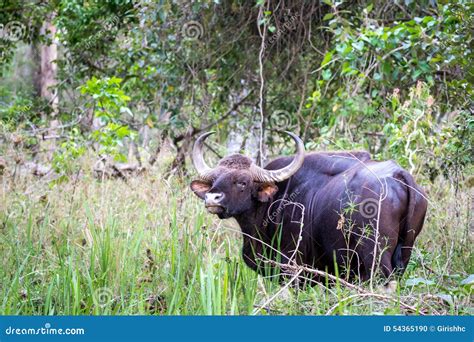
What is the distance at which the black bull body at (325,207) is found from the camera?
493 centimetres

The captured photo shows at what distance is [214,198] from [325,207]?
2.65 feet

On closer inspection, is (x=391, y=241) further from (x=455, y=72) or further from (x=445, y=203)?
(x=455, y=72)

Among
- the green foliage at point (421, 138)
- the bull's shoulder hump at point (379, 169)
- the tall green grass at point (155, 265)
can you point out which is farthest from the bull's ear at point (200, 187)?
the green foliage at point (421, 138)

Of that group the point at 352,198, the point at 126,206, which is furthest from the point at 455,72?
the point at 126,206

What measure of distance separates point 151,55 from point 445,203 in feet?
13.8

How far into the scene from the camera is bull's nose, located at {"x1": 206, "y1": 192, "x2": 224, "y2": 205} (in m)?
5.22

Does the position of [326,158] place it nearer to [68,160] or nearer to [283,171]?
[283,171]

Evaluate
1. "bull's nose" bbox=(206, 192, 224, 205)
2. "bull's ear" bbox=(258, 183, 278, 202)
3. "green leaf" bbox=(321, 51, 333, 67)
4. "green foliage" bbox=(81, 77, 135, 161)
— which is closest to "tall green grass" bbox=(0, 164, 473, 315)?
"bull's nose" bbox=(206, 192, 224, 205)

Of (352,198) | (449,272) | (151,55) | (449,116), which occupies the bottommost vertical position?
(449,272)

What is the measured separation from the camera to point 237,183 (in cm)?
545

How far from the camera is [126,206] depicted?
6637mm

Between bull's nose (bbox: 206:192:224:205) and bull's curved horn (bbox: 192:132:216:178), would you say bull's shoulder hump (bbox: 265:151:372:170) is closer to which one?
bull's curved horn (bbox: 192:132:216:178)

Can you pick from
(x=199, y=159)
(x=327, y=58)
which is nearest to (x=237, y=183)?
(x=199, y=159)
